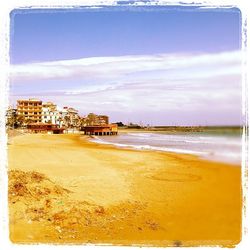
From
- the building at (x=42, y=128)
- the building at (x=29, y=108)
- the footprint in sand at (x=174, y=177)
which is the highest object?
the building at (x=29, y=108)

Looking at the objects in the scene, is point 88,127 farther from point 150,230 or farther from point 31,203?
point 150,230

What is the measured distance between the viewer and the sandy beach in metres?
5.61

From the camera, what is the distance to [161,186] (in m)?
7.55

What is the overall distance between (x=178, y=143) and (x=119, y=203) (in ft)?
21.7

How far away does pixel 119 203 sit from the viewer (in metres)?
6.55

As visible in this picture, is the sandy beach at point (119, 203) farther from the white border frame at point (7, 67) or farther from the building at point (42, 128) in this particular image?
the building at point (42, 128)

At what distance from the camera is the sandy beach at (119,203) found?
561 centimetres

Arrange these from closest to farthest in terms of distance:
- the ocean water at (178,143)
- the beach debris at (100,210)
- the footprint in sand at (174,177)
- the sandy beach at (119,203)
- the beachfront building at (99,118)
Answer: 1. the sandy beach at (119,203)
2. the beach debris at (100,210)
3. the beachfront building at (99,118)
4. the footprint in sand at (174,177)
5. the ocean water at (178,143)

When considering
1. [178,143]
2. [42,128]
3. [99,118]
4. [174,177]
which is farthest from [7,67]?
[178,143]

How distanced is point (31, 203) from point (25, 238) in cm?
74

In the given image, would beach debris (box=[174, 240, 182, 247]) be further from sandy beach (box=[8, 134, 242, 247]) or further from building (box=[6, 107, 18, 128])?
building (box=[6, 107, 18, 128])

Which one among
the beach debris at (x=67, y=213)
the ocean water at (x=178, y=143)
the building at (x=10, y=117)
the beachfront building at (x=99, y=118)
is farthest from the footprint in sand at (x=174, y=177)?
the building at (x=10, y=117)

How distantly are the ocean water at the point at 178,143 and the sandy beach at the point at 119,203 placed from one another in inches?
29.1

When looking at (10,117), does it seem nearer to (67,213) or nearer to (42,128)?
(67,213)
